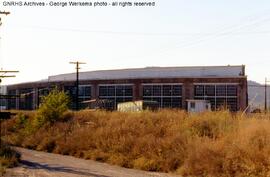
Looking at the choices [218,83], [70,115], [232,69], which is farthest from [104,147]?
[232,69]

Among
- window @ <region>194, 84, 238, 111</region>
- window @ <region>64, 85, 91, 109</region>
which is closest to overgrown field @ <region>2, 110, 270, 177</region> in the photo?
window @ <region>194, 84, 238, 111</region>

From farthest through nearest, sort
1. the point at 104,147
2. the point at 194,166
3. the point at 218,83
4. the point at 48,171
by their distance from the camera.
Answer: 1. the point at 218,83
2. the point at 104,147
3. the point at 48,171
4. the point at 194,166

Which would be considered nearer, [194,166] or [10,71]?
[194,166]

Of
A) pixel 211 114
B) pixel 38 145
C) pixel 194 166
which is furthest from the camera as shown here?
pixel 38 145

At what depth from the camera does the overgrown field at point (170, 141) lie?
18234 mm

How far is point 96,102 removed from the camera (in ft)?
277

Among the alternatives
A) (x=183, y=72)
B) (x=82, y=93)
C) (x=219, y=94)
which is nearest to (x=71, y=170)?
(x=219, y=94)

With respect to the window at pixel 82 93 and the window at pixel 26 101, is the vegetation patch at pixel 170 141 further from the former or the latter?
the window at pixel 26 101

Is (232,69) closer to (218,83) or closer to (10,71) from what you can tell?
(218,83)

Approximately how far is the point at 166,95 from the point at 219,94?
8.80 metres

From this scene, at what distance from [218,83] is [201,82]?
287 centimetres

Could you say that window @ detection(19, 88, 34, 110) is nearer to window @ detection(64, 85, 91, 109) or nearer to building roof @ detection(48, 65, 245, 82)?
window @ detection(64, 85, 91, 109)

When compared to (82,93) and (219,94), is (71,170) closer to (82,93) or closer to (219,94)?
(219,94)

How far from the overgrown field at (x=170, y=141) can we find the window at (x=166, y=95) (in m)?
47.7
